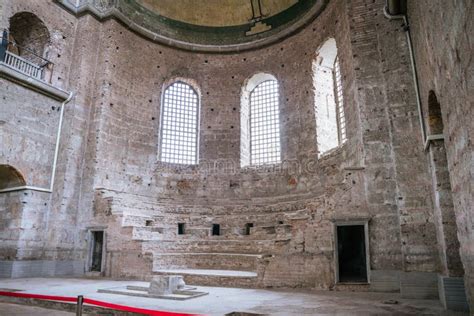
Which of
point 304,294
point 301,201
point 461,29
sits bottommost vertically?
point 304,294

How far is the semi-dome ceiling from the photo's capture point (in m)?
16.4

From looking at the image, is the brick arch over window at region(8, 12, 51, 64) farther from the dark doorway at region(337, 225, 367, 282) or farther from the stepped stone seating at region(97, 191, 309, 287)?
the dark doorway at region(337, 225, 367, 282)

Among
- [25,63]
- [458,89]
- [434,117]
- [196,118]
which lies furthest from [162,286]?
[196,118]

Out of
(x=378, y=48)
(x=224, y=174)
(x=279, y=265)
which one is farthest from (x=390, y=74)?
(x=224, y=174)

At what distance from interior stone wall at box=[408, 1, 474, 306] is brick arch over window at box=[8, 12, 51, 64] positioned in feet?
44.3

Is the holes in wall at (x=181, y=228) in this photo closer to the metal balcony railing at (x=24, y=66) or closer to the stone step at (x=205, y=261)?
the stone step at (x=205, y=261)

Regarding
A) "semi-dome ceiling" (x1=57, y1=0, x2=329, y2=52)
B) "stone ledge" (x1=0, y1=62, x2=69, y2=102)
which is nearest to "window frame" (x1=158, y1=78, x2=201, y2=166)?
"semi-dome ceiling" (x1=57, y1=0, x2=329, y2=52)

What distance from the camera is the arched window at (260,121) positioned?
1616 cm

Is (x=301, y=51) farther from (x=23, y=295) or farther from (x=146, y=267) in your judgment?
(x=23, y=295)

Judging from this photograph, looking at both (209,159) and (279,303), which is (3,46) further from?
(279,303)

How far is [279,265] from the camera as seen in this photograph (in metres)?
9.41

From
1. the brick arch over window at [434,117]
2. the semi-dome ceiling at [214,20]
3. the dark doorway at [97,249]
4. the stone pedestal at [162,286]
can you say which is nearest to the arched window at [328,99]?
the semi-dome ceiling at [214,20]

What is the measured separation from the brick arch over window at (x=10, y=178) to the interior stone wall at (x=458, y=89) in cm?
1257

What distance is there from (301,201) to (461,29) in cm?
972
